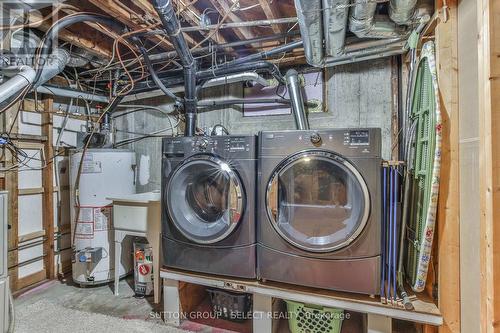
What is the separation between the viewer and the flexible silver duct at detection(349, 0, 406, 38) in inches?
62.1

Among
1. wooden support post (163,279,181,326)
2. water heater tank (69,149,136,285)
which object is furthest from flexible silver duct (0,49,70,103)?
wooden support post (163,279,181,326)

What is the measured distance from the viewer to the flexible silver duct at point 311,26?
4.99 ft

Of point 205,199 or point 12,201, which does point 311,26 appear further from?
point 12,201

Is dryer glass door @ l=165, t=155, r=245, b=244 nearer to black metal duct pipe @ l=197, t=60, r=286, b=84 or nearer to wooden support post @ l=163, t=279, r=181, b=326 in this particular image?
wooden support post @ l=163, t=279, r=181, b=326

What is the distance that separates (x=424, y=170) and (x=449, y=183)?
18cm

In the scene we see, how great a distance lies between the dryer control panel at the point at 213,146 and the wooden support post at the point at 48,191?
1.71 metres

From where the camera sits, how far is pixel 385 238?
5.28 ft

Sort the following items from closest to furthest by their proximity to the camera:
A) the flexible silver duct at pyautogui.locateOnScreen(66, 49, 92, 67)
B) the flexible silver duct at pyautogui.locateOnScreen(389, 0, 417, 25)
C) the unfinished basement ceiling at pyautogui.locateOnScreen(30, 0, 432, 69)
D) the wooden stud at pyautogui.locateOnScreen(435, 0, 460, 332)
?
the wooden stud at pyautogui.locateOnScreen(435, 0, 460, 332), the flexible silver duct at pyautogui.locateOnScreen(389, 0, 417, 25), the unfinished basement ceiling at pyautogui.locateOnScreen(30, 0, 432, 69), the flexible silver duct at pyautogui.locateOnScreen(66, 49, 92, 67)

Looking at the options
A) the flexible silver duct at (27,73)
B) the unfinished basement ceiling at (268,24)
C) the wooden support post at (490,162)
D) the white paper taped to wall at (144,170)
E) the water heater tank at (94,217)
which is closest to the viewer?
the wooden support post at (490,162)

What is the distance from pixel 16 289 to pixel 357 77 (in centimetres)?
390

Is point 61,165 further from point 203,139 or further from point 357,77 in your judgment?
point 357,77

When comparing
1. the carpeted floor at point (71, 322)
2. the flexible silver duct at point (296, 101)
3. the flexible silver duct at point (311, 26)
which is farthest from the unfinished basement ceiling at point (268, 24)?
the carpeted floor at point (71, 322)

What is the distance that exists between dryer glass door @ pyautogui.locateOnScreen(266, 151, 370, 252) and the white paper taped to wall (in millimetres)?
2098

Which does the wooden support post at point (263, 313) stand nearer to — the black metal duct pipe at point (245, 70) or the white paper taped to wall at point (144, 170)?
the black metal duct pipe at point (245, 70)
